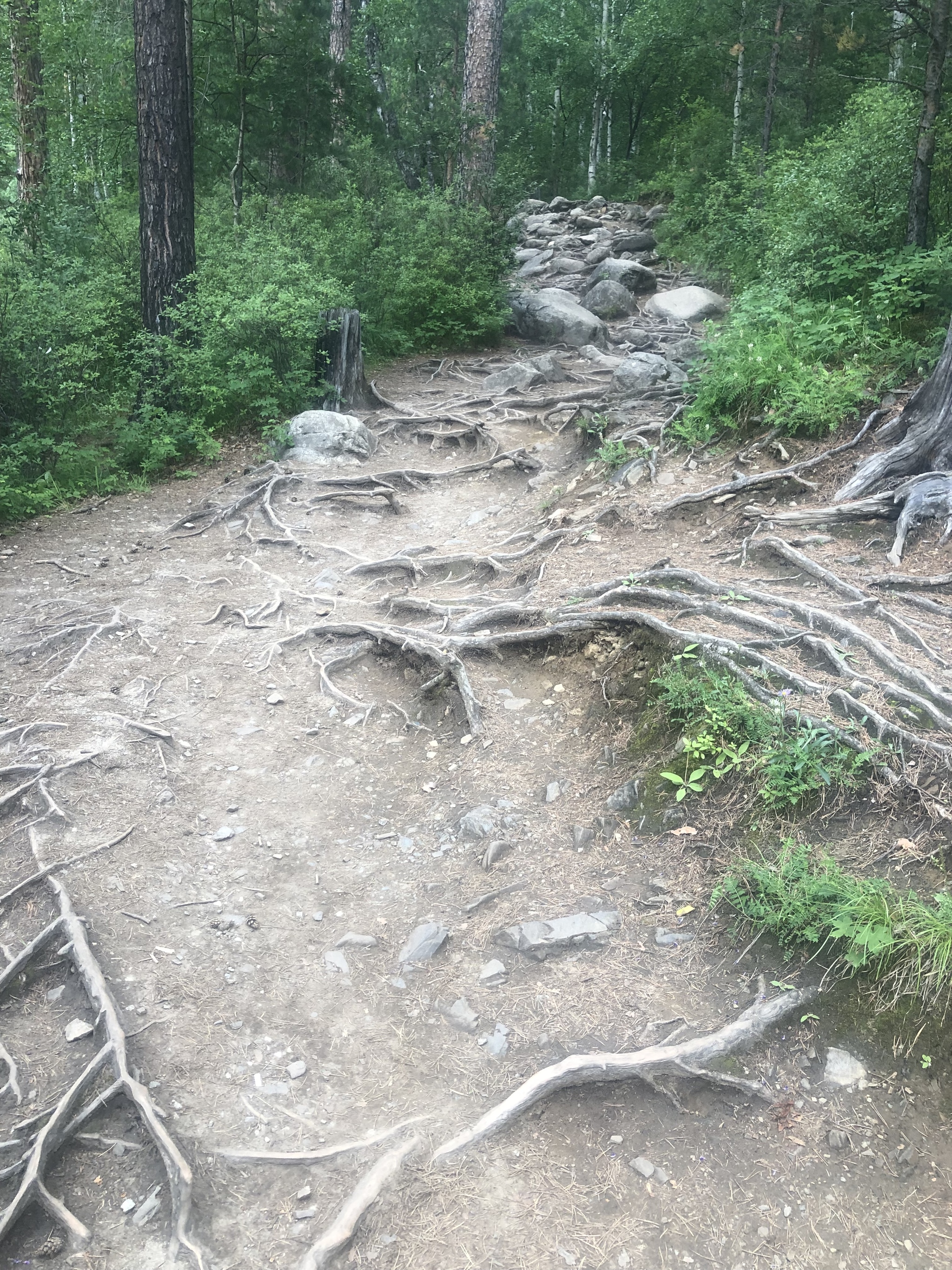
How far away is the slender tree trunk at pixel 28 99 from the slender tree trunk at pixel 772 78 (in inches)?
572

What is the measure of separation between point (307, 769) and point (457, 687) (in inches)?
45.7

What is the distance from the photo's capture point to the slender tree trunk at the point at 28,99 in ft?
46.4

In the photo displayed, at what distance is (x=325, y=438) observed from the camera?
36.2 ft

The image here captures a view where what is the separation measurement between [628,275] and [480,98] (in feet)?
15.7

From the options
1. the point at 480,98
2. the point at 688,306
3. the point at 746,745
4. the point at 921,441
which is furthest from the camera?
the point at 480,98

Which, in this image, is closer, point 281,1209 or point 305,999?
point 281,1209

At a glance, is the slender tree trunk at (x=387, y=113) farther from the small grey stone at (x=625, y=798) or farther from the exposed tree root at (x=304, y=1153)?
the exposed tree root at (x=304, y=1153)

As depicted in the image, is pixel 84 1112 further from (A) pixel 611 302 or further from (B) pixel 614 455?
(A) pixel 611 302

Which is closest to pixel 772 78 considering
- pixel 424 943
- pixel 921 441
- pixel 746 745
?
pixel 921 441

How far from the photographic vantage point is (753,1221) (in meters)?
2.83

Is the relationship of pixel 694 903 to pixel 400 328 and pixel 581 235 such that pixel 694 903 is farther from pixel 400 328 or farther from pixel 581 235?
pixel 581 235

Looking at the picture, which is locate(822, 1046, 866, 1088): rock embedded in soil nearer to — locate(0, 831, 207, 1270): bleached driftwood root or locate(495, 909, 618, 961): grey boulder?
locate(495, 909, 618, 961): grey boulder

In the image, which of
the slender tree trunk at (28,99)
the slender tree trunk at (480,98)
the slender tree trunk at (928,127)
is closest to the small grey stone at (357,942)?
the slender tree trunk at (928,127)

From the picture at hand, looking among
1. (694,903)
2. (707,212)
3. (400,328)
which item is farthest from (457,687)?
(707,212)
